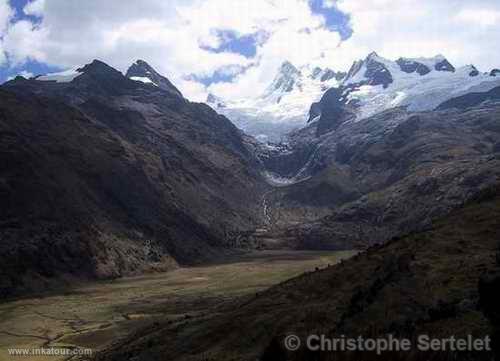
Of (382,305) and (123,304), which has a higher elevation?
(382,305)

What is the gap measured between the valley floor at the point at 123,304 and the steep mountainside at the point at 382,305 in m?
18.6

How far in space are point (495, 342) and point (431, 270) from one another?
23.2 meters

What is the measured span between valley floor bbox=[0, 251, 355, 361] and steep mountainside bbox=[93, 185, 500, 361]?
18.6 meters

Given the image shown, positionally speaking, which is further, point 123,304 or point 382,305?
point 123,304

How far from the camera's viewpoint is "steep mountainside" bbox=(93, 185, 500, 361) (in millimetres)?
25984

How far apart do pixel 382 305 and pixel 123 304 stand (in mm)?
99058

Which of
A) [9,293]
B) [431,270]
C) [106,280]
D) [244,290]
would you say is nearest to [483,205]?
[431,270]

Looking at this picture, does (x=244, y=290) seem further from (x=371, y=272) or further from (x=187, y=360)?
(x=187, y=360)

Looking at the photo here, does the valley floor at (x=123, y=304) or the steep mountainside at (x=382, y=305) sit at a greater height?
the steep mountainside at (x=382, y=305)

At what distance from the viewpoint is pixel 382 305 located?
37.2 m

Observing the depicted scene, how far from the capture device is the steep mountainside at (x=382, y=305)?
25984 millimetres

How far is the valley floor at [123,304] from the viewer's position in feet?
301

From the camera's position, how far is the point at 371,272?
5356 cm

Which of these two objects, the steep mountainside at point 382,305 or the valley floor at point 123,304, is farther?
the valley floor at point 123,304
